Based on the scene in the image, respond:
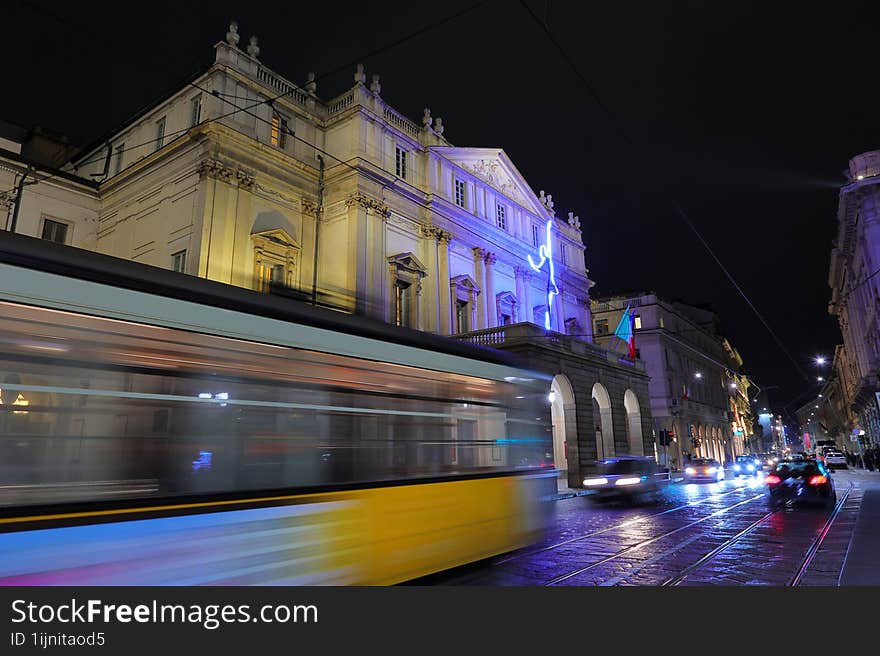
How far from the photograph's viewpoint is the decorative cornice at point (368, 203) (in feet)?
82.7

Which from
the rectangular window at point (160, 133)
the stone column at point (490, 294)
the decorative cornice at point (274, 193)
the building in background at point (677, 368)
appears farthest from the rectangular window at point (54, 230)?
the building in background at point (677, 368)

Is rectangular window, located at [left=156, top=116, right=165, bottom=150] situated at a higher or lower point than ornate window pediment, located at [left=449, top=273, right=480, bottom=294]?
higher

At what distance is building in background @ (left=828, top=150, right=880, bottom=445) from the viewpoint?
36094mm

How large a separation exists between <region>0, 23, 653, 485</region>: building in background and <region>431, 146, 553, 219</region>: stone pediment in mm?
161

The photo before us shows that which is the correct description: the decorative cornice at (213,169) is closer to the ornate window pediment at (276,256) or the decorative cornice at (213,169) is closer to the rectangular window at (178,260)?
the ornate window pediment at (276,256)

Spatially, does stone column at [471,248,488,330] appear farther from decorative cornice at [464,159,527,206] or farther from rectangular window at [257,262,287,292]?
rectangular window at [257,262,287,292]

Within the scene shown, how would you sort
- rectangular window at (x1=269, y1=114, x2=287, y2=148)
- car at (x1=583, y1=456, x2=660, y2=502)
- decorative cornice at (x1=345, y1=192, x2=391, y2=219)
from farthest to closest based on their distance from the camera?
decorative cornice at (x1=345, y1=192, x2=391, y2=219) → rectangular window at (x1=269, y1=114, x2=287, y2=148) → car at (x1=583, y1=456, x2=660, y2=502)

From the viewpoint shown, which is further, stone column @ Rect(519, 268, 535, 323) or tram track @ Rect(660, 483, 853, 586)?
stone column @ Rect(519, 268, 535, 323)

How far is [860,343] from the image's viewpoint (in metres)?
51.7

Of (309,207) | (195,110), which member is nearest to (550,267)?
(309,207)

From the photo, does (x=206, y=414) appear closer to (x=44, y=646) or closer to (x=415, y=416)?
(x=44, y=646)

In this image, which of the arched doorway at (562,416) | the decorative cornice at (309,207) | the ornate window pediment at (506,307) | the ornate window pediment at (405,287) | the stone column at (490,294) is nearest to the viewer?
the decorative cornice at (309,207)

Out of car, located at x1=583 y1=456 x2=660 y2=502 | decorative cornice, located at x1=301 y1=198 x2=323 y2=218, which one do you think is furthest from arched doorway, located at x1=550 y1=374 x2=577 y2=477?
decorative cornice, located at x1=301 y1=198 x2=323 y2=218

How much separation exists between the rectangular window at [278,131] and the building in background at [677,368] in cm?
2332
